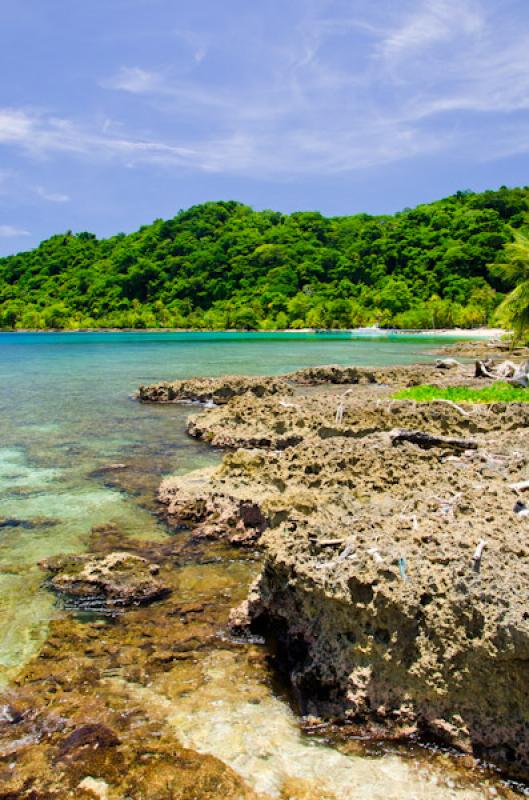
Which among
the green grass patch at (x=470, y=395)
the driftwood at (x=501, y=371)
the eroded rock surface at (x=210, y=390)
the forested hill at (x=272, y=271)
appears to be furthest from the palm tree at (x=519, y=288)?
the forested hill at (x=272, y=271)

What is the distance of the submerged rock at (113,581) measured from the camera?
21.1ft

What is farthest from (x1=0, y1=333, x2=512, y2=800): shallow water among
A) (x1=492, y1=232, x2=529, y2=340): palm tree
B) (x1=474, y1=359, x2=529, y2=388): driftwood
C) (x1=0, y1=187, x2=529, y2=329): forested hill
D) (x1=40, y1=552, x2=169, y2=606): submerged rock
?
(x1=0, y1=187, x2=529, y2=329): forested hill

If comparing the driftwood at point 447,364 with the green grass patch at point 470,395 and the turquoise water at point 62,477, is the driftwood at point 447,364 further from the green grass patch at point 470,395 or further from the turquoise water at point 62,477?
the turquoise water at point 62,477

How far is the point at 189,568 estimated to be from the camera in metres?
7.31

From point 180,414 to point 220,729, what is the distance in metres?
16.1

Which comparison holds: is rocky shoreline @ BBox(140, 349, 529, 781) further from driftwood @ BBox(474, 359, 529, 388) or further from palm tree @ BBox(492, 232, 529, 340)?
palm tree @ BBox(492, 232, 529, 340)

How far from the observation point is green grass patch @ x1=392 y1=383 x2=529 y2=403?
1636cm

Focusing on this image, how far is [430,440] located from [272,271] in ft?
507

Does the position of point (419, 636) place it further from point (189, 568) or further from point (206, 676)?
point (189, 568)

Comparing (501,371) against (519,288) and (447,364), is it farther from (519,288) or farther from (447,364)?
(447,364)

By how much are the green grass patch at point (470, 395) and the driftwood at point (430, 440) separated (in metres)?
6.08

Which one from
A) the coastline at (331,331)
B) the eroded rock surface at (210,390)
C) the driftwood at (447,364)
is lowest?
the eroded rock surface at (210,390)

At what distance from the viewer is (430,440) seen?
973 cm

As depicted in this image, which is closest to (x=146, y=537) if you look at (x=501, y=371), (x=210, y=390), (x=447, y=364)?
(x=210, y=390)
